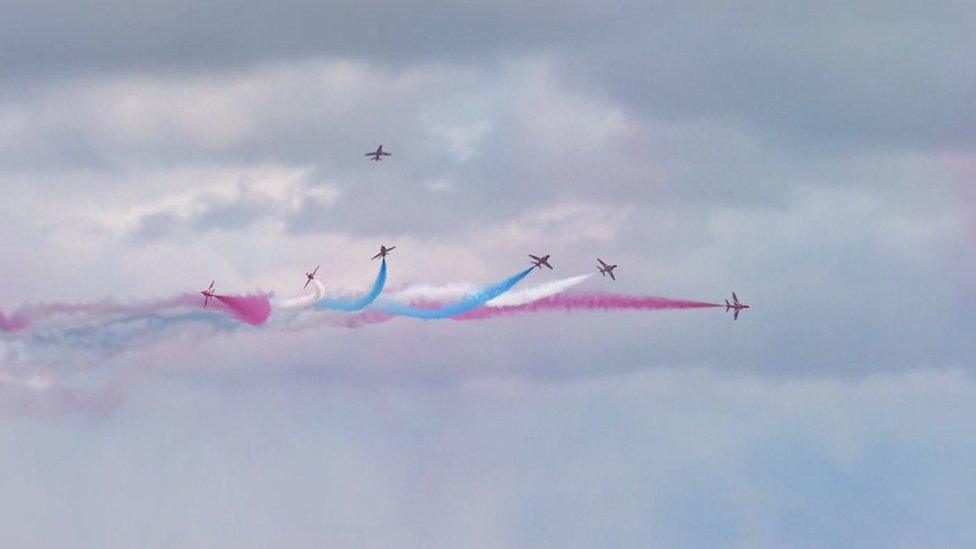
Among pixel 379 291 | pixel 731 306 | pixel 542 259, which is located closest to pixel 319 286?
pixel 379 291

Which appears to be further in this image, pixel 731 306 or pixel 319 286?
pixel 731 306

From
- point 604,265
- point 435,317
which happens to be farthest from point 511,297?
point 604,265

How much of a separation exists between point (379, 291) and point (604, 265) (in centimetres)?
2282

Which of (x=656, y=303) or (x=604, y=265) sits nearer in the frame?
(x=656, y=303)

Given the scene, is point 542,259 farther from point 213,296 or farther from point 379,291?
point 213,296

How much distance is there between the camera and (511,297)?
172625 mm

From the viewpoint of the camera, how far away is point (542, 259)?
182 metres

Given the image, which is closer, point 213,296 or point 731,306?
point 213,296

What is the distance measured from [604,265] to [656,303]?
1646 cm

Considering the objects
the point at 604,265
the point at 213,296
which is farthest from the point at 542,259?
the point at 213,296

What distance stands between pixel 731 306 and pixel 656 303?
21.0 m

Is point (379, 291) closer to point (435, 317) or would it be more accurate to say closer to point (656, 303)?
point (435, 317)

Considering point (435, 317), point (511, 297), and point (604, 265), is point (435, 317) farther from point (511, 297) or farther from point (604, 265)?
point (604, 265)

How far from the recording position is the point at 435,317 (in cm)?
17162
